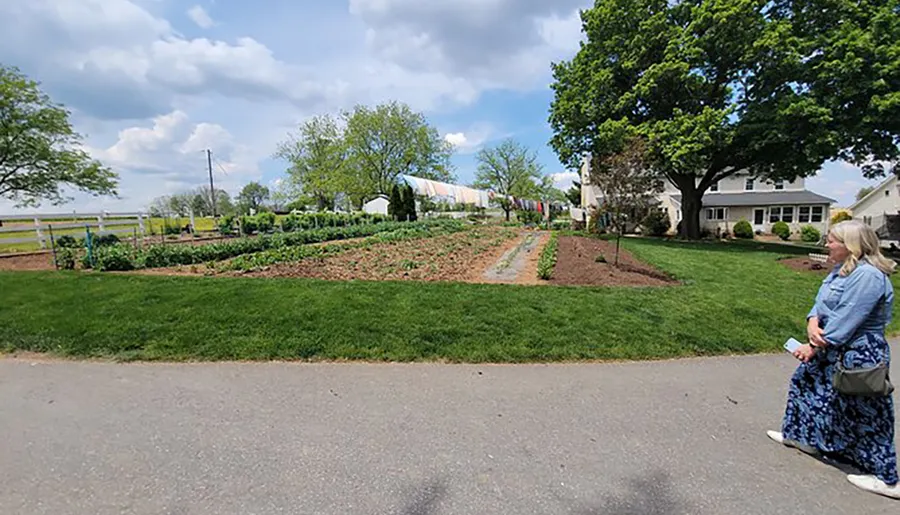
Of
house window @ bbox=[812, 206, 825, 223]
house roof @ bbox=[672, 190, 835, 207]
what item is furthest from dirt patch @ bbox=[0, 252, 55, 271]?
house window @ bbox=[812, 206, 825, 223]

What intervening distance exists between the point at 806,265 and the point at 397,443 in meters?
15.0

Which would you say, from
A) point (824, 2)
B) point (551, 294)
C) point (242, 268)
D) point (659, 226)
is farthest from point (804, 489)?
point (659, 226)

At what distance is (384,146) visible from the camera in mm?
45812

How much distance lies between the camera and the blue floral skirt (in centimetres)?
232

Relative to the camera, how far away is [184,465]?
7.99ft

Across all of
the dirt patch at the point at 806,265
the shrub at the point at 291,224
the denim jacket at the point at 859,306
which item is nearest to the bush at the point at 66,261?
the denim jacket at the point at 859,306

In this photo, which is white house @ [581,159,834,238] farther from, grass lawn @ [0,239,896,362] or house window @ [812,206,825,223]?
grass lawn @ [0,239,896,362]

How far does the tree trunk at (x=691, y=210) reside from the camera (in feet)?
73.2

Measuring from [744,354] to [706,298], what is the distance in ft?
8.46

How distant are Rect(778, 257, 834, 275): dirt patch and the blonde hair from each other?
11.5 meters

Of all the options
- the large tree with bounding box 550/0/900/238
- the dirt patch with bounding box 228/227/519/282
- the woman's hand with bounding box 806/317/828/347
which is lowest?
the dirt patch with bounding box 228/227/519/282

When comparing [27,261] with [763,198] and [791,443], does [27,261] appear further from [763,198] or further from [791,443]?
[763,198]

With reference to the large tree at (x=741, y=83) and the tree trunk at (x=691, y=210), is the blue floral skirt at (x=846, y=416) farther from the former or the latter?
the tree trunk at (x=691, y=210)

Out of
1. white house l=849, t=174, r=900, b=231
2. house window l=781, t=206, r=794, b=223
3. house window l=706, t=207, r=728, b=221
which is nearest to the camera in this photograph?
house window l=781, t=206, r=794, b=223
